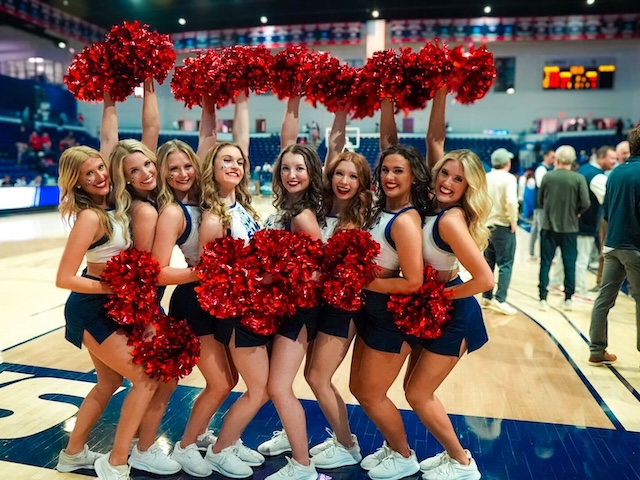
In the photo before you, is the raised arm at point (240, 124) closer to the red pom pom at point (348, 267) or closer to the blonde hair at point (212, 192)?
the blonde hair at point (212, 192)

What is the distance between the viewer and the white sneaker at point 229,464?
228 cm

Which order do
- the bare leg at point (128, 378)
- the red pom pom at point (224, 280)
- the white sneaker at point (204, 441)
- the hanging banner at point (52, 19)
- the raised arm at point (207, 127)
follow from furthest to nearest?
the hanging banner at point (52, 19)
the raised arm at point (207, 127)
the white sneaker at point (204, 441)
the bare leg at point (128, 378)
the red pom pom at point (224, 280)

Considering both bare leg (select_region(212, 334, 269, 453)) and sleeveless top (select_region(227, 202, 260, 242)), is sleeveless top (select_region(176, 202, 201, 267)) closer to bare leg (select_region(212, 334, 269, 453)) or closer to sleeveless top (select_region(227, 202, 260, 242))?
sleeveless top (select_region(227, 202, 260, 242))

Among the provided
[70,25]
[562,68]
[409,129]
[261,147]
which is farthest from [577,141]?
[70,25]

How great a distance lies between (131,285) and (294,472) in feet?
3.27

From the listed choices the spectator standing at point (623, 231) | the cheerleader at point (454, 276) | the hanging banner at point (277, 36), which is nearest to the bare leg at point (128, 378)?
the cheerleader at point (454, 276)

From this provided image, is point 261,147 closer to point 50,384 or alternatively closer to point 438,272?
point 50,384

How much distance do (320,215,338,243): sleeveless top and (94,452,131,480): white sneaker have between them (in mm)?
1230

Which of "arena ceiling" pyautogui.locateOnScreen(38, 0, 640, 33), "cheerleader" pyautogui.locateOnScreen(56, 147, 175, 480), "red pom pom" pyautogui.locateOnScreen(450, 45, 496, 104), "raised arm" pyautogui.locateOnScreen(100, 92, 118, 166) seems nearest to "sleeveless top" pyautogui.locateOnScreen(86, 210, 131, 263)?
"cheerleader" pyautogui.locateOnScreen(56, 147, 175, 480)

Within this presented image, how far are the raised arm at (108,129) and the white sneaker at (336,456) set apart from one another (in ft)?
5.25

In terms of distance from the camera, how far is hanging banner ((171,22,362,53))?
1334cm

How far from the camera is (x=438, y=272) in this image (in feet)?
7.11

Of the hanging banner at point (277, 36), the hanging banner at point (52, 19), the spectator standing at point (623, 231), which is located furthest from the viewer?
the hanging banner at point (277, 36)

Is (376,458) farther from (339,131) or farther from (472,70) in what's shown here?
(472,70)
